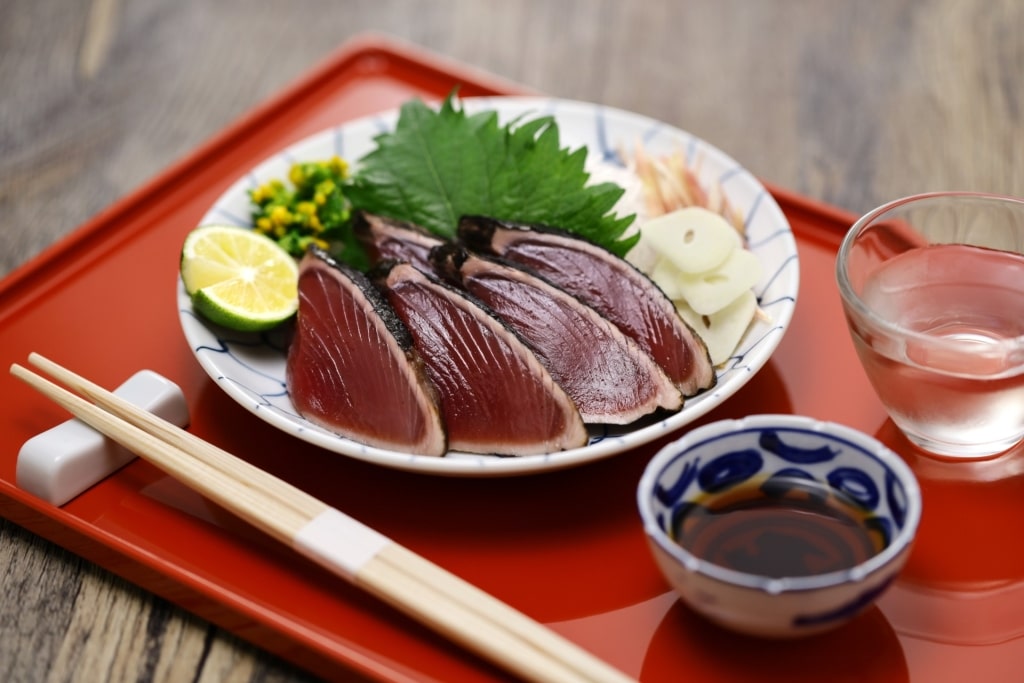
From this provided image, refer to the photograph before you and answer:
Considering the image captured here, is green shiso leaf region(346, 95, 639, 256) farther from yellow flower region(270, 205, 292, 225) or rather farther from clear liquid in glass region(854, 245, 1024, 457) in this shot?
clear liquid in glass region(854, 245, 1024, 457)

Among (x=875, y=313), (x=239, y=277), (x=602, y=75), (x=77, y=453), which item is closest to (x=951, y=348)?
(x=875, y=313)

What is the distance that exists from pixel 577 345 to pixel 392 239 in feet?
2.11

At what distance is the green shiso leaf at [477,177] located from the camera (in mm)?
2779

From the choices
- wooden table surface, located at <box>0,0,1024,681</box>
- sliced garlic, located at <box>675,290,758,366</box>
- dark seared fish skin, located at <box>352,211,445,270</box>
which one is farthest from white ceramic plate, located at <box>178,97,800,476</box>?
wooden table surface, located at <box>0,0,1024,681</box>

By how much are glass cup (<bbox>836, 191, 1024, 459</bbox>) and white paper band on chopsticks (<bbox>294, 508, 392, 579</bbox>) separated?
1.03 m

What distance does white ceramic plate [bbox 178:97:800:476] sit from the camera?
211 cm

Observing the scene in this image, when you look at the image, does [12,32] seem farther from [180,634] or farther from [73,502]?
[180,634]

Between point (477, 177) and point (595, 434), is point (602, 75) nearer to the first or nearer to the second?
point (477, 177)

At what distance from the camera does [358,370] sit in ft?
7.58

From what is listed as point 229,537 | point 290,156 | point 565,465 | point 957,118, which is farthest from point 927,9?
point 229,537

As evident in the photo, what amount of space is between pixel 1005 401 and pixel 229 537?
5.04 ft

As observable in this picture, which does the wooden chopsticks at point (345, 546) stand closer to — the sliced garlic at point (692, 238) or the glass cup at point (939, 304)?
the glass cup at point (939, 304)

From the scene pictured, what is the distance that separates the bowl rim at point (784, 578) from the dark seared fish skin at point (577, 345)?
12.3 inches

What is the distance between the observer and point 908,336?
2068 mm
